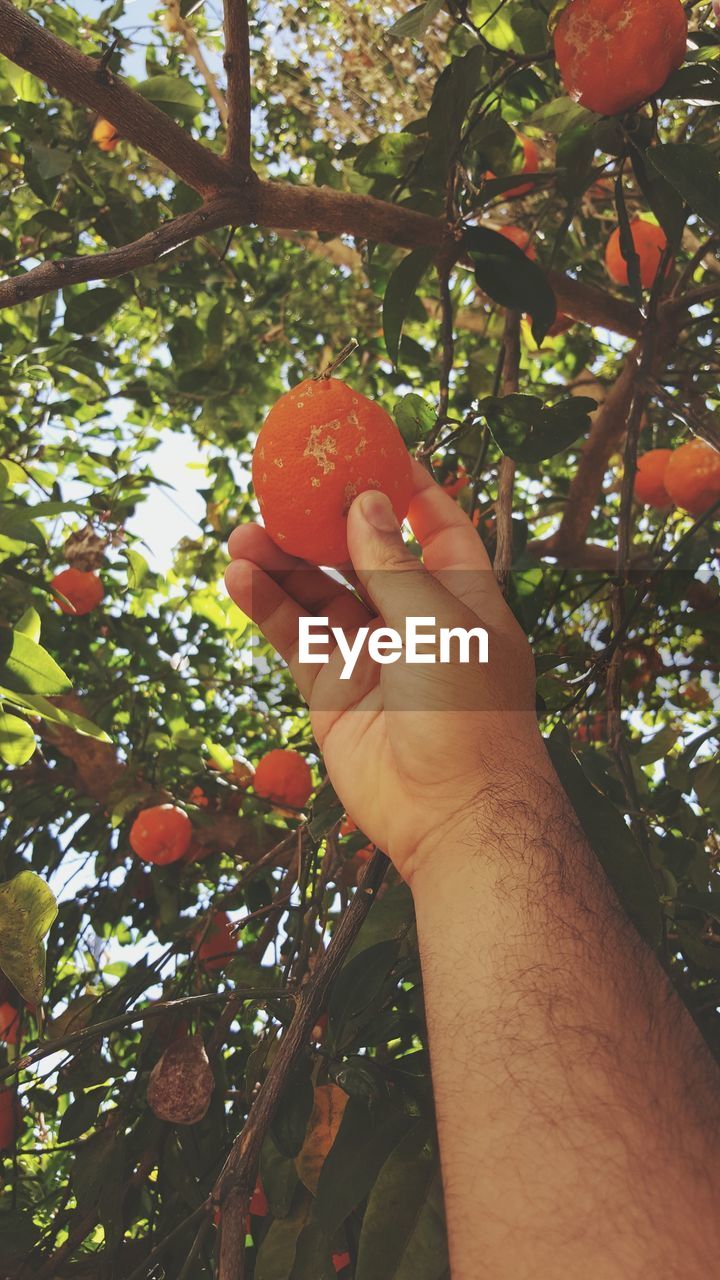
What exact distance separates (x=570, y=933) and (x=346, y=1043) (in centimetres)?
35

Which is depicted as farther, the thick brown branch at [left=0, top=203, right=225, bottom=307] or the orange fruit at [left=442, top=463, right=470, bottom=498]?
the orange fruit at [left=442, top=463, right=470, bottom=498]

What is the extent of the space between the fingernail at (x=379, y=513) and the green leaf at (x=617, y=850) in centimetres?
32

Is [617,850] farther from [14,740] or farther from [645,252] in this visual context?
[645,252]

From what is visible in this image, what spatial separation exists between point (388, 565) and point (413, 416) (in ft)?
1.26

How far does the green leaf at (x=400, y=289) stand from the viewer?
1.25 m

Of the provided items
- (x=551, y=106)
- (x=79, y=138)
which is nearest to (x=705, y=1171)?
(x=551, y=106)

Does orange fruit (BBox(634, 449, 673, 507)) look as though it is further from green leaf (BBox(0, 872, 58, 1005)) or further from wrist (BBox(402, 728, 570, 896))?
green leaf (BBox(0, 872, 58, 1005))

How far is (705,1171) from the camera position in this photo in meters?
0.68

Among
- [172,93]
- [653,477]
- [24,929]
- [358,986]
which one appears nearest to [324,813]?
[358,986]

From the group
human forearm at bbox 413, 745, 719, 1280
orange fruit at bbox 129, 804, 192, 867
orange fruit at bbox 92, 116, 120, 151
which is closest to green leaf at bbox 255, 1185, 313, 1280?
Answer: human forearm at bbox 413, 745, 719, 1280

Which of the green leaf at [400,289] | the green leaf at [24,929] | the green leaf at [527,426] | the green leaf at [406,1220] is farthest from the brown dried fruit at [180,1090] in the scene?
the green leaf at [400,289]

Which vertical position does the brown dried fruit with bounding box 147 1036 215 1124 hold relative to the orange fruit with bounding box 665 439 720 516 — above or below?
below

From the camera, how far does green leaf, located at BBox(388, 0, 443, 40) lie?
3.74 ft

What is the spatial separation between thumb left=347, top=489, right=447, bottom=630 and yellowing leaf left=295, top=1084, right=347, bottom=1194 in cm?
59
